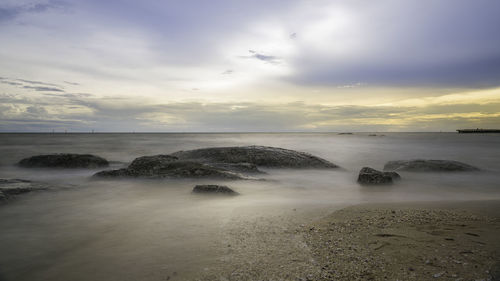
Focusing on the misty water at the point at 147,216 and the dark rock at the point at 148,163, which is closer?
the misty water at the point at 147,216

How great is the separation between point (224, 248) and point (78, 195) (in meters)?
4.43

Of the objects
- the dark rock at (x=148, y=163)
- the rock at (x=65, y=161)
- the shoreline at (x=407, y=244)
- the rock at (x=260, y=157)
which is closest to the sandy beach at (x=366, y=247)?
the shoreline at (x=407, y=244)

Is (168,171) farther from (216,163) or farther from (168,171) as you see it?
(216,163)

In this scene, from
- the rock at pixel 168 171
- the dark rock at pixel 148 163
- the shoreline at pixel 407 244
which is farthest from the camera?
the dark rock at pixel 148 163

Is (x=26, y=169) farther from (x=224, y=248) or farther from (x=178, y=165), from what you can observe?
(x=224, y=248)

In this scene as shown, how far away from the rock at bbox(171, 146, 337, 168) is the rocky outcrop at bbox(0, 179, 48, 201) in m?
5.56

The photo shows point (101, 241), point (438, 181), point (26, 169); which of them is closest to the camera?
point (101, 241)

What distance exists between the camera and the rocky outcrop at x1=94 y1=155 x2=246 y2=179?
795cm

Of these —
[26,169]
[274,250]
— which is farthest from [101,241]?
[26,169]

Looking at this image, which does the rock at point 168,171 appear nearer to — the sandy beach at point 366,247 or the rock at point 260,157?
the rock at point 260,157

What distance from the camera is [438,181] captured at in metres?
8.12

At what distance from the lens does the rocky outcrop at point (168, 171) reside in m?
7.95

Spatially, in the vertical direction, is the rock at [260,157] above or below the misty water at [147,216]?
above

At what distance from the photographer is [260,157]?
11.1 metres
